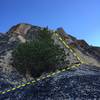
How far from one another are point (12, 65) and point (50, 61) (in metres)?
4.32

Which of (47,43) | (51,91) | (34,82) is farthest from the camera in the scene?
(47,43)

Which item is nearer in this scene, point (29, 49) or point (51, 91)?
point (51, 91)

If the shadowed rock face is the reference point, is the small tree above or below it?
above

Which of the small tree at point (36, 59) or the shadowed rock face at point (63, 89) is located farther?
the small tree at point (36, 59)

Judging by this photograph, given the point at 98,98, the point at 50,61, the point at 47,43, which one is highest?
the point at 47,43

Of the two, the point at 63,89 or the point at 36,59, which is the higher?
the point at 36,59

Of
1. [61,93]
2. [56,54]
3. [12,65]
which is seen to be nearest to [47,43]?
[56,54]

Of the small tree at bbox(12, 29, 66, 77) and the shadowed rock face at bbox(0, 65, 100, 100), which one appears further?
the small tree at bbox(12, 29, 66, 77)

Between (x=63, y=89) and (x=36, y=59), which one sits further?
(x=36, y=59)

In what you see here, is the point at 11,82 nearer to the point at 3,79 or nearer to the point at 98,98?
the point at 3,79

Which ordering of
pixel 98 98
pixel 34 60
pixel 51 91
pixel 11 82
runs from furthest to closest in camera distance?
1. pixel 34 60
2. pixel 11 82
3. pixel 51 91
4. pixel 98 98

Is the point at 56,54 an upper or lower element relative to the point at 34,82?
upper

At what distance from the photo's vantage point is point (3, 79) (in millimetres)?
25859

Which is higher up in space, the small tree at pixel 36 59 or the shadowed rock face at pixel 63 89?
Result: the small tree at pixel 36 59
